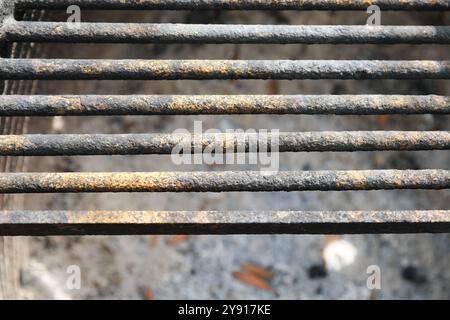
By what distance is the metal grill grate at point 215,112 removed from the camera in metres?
1.05

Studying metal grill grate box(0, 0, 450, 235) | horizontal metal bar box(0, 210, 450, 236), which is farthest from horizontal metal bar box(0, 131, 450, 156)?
horizontal metal bar box(0, 210, 450, 236)

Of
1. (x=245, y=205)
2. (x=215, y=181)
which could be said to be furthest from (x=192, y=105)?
(x=245, y=205)

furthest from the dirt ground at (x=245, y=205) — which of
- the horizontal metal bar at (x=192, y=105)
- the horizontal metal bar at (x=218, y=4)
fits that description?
the horizontal metal bar at (x=192, y=105)

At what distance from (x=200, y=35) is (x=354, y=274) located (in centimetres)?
101

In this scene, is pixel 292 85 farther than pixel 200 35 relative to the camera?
Yes

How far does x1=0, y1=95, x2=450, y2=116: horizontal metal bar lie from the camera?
111 cm

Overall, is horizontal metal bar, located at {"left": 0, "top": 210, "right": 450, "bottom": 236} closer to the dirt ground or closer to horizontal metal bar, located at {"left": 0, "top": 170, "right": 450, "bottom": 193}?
horizontal metal bar, located at {"left": 0, "top": 170, "right": 450, "bottom": 193}

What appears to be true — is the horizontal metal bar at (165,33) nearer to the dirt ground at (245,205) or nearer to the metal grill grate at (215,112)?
the metal grill grate at (215,112)

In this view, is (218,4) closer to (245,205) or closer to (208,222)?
(208,222)

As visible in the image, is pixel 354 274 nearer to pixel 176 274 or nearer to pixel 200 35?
pixel 176 274

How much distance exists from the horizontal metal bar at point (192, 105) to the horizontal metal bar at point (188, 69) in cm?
5

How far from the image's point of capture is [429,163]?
1860 mm

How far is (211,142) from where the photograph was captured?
110cm

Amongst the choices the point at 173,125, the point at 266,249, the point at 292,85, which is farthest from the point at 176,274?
the point at 292,85
